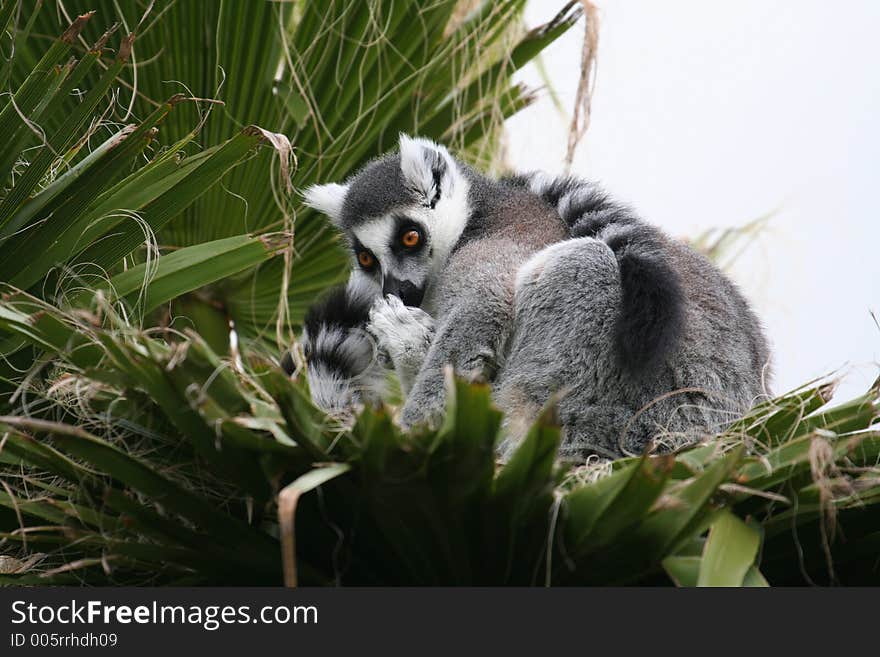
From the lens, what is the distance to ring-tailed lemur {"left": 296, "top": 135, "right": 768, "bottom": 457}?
293 cm

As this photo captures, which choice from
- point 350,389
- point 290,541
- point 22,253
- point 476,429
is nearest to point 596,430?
point 350,389

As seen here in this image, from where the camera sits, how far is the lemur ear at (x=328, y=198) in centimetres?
388

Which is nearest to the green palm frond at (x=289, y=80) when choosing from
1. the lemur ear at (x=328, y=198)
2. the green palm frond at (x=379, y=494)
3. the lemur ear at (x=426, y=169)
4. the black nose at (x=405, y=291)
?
the lemur ear at (x=328, y=198)

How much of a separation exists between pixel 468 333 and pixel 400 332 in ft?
1.07

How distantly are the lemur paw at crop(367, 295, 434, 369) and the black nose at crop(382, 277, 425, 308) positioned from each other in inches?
9.2

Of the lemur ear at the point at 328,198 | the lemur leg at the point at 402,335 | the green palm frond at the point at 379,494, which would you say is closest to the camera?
the green palm frond at the point at 379,494

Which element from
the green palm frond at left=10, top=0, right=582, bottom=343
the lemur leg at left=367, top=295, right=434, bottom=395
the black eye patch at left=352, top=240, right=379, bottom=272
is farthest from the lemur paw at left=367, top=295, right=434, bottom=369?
the black eye patch at left=352, top=240, right=379, bottom=272

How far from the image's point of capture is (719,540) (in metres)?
1.84

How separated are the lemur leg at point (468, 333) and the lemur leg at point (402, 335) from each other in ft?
0.30

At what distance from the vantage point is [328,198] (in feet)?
12.9

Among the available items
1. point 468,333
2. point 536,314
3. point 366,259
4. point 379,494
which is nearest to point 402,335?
point 468,333

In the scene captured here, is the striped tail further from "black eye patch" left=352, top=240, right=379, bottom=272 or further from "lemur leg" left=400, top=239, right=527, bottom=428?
"black eye patch" left=352, top=240, right=379, bottom=272

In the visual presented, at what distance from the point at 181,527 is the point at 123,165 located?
1099 mm

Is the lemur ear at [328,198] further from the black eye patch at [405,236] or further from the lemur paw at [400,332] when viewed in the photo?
the lemur paw at [400,332]
